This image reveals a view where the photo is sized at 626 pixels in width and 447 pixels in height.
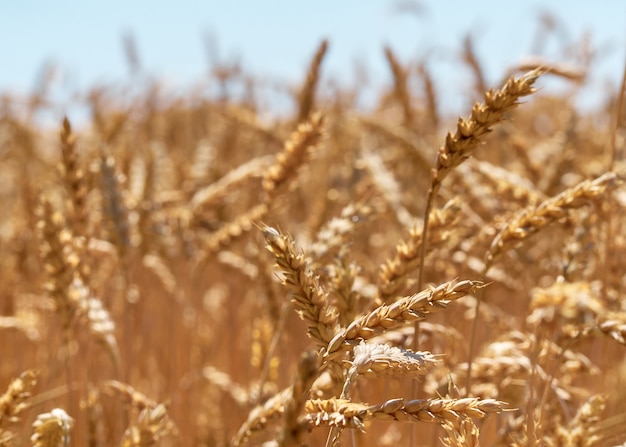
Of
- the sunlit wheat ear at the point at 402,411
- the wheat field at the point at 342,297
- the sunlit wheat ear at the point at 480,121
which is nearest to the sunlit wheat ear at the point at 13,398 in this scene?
the wheat field at the point at 342,297

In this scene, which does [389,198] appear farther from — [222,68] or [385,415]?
[222,68]

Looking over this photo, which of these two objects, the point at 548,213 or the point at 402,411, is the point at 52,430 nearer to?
the point at 402,411

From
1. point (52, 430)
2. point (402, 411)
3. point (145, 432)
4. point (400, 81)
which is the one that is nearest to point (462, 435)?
point (402, 411)

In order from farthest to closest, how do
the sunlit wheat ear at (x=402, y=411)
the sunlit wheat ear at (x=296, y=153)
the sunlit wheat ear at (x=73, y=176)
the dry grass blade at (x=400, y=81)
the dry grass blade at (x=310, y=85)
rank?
the dry grass blade at (x=400, y=81) < the dry grass blade at (x=310, y=85) < the sunlit wheat ear at (x=296, y=153) < the sunlit wheat ear at (x=73, y=176) < the sunlit wheat ear at (x=402, y=411)

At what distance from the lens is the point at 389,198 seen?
1412mm

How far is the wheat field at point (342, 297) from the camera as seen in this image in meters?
0.63

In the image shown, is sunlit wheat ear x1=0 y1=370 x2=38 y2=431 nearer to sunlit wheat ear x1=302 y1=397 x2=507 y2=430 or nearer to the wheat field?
the wheat field

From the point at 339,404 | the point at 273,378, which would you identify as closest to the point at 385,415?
the point at 339,404

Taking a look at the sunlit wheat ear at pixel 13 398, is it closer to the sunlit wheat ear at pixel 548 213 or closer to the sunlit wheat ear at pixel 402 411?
the sunlit wheat ear at pixel 402 411

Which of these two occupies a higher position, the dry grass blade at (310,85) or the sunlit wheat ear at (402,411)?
the dry grass blade at (310,85)

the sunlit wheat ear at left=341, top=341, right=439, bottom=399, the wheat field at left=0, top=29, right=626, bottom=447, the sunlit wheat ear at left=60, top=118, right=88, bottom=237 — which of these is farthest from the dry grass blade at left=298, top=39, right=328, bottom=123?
the sunlit wheat ear at left=341, top=341, right=439, bottom=399

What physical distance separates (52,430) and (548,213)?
0.64m

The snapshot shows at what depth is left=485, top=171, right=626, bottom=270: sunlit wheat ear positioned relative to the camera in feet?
2.52

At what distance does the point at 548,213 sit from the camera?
79cm
